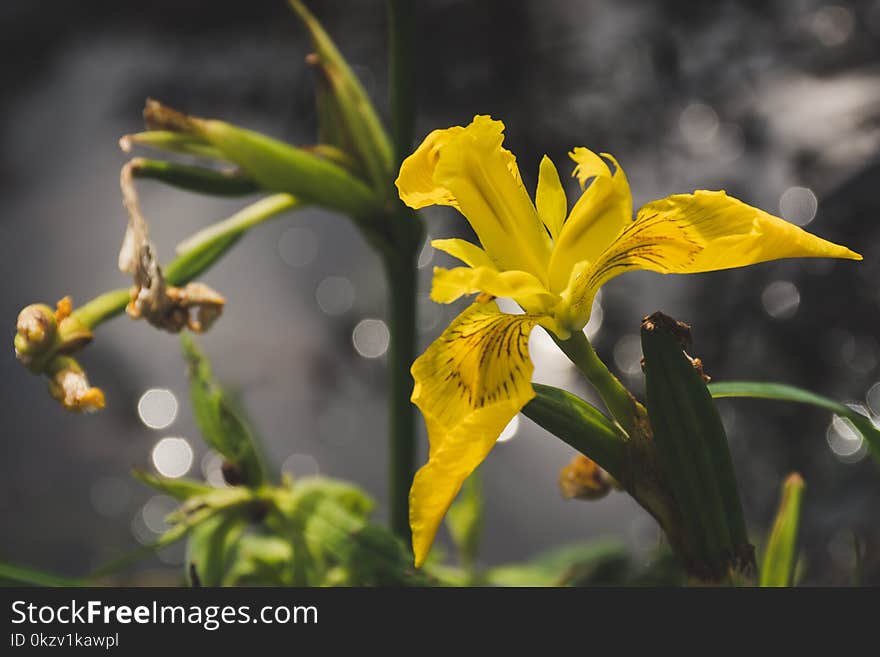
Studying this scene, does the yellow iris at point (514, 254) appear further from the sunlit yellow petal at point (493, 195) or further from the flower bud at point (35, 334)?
the flower bud at point (35, 334)

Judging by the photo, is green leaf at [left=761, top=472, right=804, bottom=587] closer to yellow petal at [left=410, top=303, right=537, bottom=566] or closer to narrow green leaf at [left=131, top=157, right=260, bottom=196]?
yellow petal at [left=410, top=303, right=537, bottom=566]

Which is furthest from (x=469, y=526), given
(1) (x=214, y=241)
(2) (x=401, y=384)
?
(1) (x=214, y=241)

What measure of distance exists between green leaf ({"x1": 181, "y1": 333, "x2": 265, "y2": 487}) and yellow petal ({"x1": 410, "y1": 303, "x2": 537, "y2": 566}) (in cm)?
19

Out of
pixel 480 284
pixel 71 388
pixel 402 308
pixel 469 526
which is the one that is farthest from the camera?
pixel 469 526

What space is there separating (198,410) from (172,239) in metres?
0.49

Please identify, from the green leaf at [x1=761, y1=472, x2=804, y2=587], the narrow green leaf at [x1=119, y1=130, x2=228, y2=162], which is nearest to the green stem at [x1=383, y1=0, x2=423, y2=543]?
the narrow green leaf at [x1=119, y1=130, x2=228, y2=162]

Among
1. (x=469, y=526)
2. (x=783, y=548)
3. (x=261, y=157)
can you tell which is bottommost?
(x=783, y=548)

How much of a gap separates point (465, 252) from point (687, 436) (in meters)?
0.11

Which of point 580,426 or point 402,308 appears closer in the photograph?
point 580,426

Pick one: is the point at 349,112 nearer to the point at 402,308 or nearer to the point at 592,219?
the point at 402,308

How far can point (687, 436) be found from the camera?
31cm

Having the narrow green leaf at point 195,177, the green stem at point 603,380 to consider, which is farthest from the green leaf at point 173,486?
the green stem at point 603,380

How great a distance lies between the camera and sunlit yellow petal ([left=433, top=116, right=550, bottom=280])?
0.33 meters

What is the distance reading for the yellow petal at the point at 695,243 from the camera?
294 millimetres
